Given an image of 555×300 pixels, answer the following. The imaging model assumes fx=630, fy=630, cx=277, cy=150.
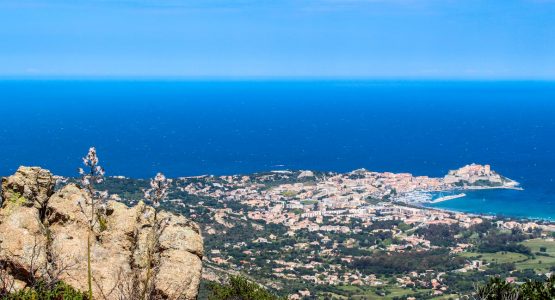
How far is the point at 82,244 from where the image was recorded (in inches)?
454

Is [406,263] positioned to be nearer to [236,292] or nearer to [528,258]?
[528,258]

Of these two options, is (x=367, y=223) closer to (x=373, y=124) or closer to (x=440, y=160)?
(x=440, y=160)

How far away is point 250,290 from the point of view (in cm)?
1777

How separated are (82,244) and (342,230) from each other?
51279 mm

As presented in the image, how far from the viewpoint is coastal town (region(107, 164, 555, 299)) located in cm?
4441

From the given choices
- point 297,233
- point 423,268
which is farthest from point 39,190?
point 297,233

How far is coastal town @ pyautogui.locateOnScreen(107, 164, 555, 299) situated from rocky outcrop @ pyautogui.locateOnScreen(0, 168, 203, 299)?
20.1 meters

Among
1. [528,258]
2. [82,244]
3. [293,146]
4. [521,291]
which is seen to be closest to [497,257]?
[528,258]

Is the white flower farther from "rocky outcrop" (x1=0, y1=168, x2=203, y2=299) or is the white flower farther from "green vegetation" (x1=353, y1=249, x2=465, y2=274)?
"green vegetation" (x1=353, y1=249, x2=465, y2=274)

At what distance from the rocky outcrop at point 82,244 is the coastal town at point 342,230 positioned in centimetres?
2009

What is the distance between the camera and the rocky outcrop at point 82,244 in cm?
1095

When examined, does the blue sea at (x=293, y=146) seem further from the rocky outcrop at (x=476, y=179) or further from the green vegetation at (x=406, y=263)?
the green vegetation at (x=406, y=263)

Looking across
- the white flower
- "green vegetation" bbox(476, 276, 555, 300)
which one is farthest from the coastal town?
the white flower

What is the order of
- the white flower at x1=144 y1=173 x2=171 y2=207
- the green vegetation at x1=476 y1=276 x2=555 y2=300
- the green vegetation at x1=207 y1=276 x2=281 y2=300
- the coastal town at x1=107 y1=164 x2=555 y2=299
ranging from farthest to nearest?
the coastal town at x1=107 y1=164 x2=555 y2=299
the green vegetation at x1=207 y1=276 x2=281 y2=300
the green vegetation at x1=476 y1=276 x2=555 y2=300
the white flower at x1=144 y1=173 x2=171 y2=207
